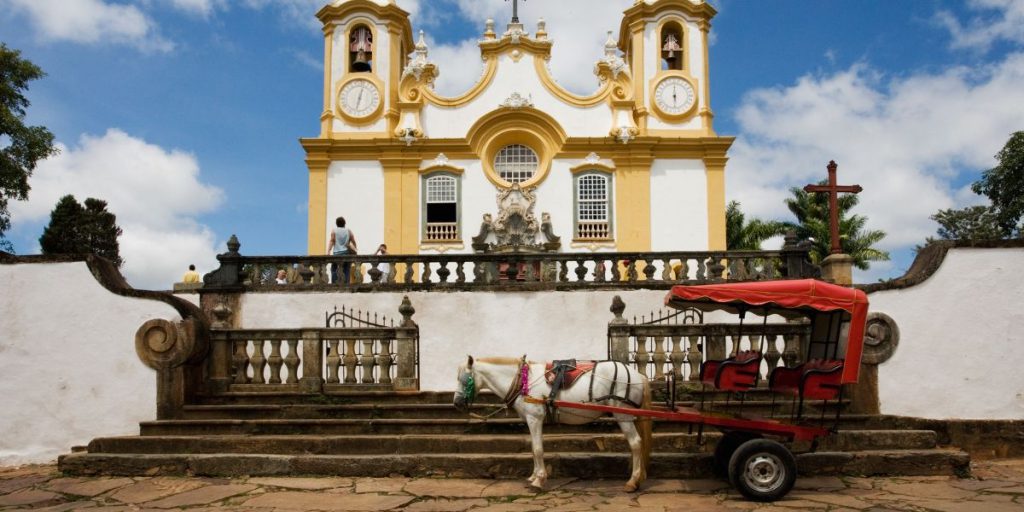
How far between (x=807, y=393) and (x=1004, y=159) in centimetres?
2761

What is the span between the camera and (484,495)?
730cm

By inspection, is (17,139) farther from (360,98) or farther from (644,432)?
(644,432)

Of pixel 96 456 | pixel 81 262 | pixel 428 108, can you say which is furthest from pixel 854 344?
pixel 428 108

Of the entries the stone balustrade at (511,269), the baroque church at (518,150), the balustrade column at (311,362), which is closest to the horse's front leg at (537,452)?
the balustrade column at (311,362)

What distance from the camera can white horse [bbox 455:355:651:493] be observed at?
737 cm

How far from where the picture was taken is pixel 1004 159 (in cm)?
2948

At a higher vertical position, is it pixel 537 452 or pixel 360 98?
pixel 360 98

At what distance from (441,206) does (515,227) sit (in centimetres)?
239

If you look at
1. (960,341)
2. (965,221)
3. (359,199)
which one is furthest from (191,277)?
(965,221)

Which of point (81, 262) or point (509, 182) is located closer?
point (81, 262)

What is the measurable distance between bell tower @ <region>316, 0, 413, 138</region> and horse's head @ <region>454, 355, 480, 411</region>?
17157 millimetres

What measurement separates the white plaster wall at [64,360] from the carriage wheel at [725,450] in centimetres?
652

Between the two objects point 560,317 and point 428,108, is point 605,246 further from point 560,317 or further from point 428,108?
point 560,317

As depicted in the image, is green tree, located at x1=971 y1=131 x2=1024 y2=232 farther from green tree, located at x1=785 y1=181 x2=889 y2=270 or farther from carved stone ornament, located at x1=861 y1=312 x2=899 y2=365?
carved stone ornament, located at x1=861 y1=312 x2=899 y2=365
